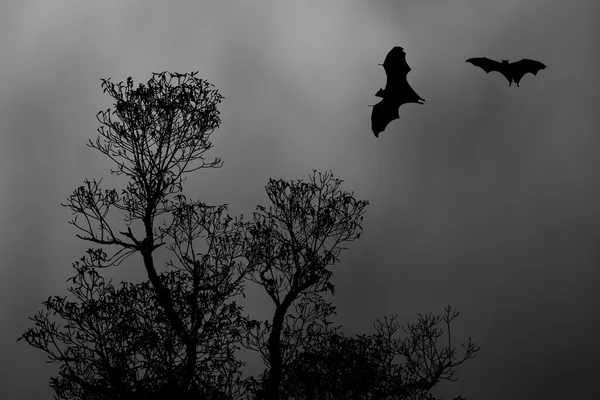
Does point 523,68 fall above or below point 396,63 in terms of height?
below

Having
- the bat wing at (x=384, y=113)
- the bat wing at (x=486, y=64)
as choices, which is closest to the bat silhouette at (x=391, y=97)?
the bat wing at (x=384, y=113)

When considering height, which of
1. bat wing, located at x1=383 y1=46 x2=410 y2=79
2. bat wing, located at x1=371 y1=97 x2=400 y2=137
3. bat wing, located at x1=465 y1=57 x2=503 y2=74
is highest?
bat wing, located at x1=383 y1=46 x2=410 y2=79

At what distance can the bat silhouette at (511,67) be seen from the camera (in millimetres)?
13750

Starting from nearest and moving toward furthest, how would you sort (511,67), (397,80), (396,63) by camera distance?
1. (396,63)
2. (397,80)
3. (511,67)

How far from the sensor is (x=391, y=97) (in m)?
14.3

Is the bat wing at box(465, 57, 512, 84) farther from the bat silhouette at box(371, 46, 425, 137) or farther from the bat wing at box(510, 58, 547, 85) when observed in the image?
the bat silhouette at box(371, 46, 425, 137)

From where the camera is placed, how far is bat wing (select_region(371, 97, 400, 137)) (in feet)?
46.8

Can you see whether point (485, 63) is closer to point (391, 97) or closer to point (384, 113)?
point (391, 97)

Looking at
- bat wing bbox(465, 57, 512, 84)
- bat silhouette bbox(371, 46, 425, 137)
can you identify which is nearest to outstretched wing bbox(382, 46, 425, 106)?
bat silhouette bbox(371, 46, 425, 137)

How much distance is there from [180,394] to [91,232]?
4.21m

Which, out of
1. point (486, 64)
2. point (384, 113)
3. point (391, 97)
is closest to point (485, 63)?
point (486, 64)

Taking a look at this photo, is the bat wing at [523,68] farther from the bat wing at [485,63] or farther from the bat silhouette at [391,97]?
the bat silhouette at [391,97]

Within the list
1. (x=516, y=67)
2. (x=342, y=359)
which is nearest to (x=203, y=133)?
(x=342, y=359)

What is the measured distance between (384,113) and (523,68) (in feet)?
13.4
